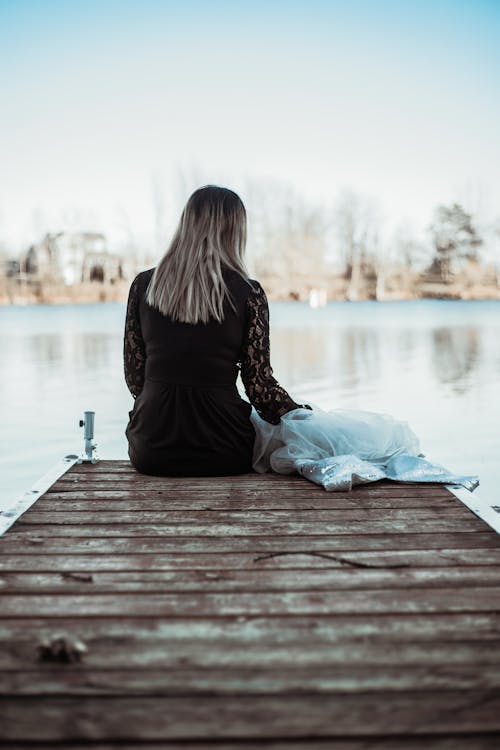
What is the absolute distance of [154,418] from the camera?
3.05 metres

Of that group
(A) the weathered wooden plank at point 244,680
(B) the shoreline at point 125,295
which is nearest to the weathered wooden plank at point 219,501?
(A) the weathered wooden plank at point 244,680

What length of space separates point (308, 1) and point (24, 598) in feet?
153

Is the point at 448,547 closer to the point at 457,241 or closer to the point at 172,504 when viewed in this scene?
the point at 172,504

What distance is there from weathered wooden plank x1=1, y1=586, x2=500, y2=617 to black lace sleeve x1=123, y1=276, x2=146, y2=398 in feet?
5.15

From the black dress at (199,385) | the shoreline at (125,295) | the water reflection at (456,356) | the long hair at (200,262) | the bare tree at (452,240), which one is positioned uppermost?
the bare tree at (452,240)

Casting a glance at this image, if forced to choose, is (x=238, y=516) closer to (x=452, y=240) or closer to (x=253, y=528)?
(x=253, y=528)

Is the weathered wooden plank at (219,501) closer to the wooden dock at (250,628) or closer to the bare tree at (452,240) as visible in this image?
the wooden dock at (250,628)

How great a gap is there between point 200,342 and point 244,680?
174 cm

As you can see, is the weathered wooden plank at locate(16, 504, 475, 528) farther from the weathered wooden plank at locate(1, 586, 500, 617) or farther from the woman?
the weathered wooden plank at locate(1, 586, 500, 617)

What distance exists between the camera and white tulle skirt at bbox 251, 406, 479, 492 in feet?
10.1

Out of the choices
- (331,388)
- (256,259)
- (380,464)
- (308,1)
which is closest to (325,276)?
(256,259)

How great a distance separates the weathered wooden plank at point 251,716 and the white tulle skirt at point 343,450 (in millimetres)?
1598

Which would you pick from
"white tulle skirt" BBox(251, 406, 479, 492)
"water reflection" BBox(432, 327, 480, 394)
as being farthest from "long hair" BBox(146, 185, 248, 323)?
"water reflection" BBox(432, 327, 480, 394)

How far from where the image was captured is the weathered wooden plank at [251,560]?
2055 mm
